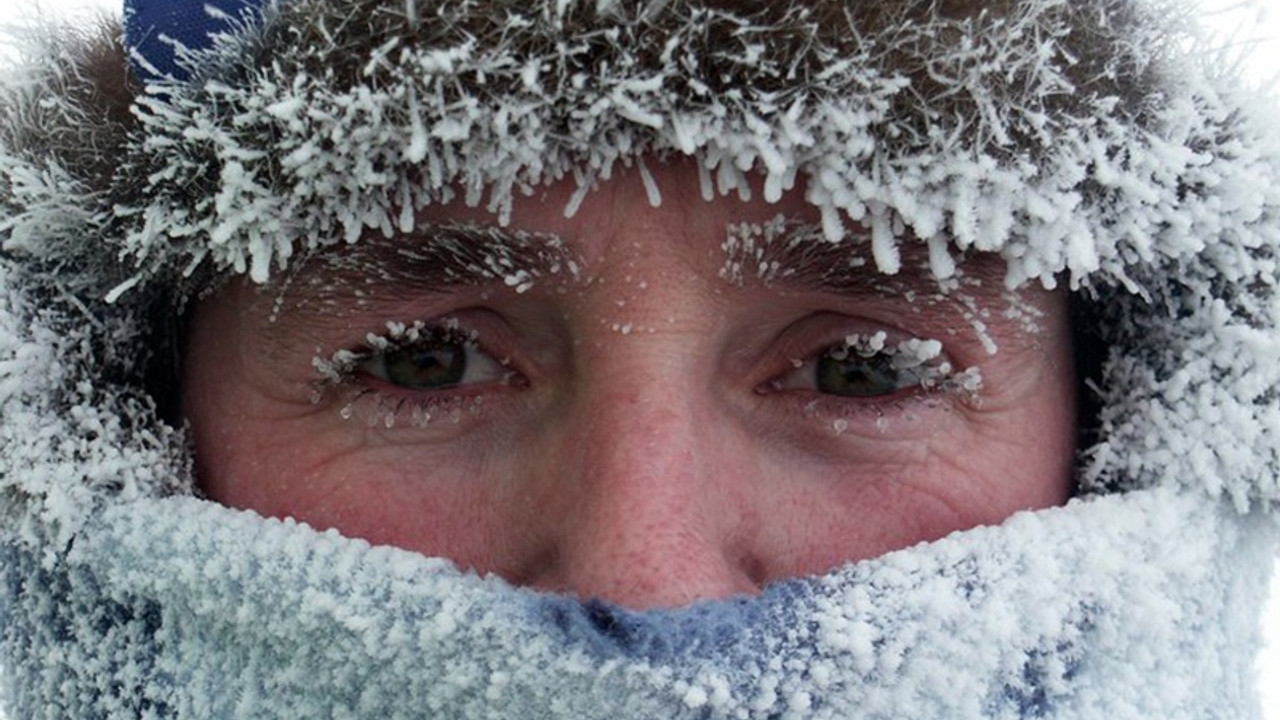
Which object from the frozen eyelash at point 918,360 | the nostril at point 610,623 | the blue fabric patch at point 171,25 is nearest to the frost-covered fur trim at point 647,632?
the nostril at point 610,623

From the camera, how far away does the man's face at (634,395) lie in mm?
1118

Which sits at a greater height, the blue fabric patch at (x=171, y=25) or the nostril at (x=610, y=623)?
the blue fabric patch at (x=171, y=25)

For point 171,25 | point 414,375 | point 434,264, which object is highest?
point 171,25

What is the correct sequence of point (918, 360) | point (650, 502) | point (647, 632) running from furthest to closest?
1. point (918, 360)
2. point (650, 502)
3. point (647, 632)

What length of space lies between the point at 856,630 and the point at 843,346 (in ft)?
0.99

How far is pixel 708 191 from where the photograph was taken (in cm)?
108

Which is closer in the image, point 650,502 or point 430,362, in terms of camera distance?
point 650,502

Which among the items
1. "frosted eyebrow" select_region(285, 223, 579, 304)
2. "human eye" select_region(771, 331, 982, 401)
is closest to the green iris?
"human eye" select_region(771, 331, 982, 401)

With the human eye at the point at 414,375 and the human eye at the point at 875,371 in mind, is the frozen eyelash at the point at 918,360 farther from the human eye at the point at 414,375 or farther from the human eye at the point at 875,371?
the human eye at the point at 414,375

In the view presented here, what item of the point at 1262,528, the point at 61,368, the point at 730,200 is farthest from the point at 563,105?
the point at 1262,528

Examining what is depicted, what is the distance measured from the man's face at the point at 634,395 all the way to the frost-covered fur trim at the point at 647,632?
0.08 meters

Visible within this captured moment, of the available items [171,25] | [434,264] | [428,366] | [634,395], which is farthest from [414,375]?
[171,25]

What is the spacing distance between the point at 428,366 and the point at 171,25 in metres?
0.36

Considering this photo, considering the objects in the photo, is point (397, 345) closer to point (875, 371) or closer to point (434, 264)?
point (434, 264)
